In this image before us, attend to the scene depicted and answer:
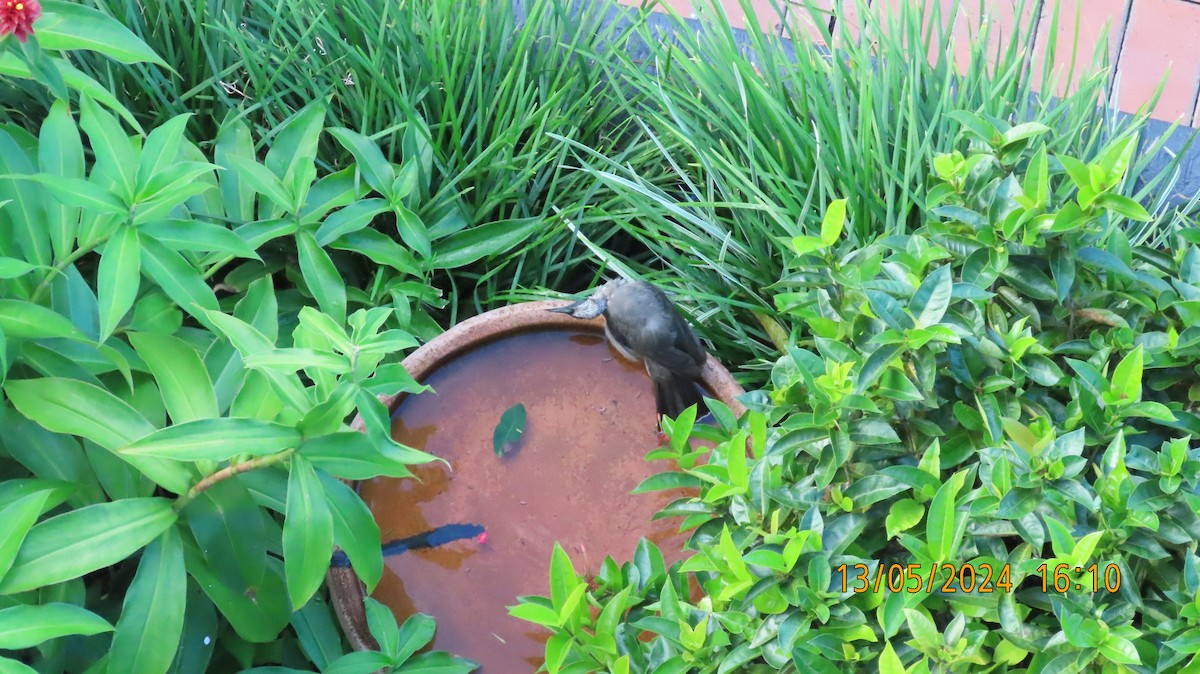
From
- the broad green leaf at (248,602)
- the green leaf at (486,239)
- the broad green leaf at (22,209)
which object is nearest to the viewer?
the broad green leaf at (248,602)

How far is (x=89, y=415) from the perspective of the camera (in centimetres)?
108

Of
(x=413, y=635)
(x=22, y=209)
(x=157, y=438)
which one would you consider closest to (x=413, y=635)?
(x=413, y=635)

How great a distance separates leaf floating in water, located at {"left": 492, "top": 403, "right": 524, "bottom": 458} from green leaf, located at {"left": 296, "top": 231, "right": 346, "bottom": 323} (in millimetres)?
345

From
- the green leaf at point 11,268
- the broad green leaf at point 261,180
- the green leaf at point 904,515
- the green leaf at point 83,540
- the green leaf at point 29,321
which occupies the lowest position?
the green leaf at point 904,515

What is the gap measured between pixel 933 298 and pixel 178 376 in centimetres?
91

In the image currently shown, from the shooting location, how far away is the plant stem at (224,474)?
1.04m

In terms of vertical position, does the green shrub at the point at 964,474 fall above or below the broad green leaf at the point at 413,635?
above

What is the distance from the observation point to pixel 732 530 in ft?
3.54

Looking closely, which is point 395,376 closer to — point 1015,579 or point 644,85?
point 1015,579

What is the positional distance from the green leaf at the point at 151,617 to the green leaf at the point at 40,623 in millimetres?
76

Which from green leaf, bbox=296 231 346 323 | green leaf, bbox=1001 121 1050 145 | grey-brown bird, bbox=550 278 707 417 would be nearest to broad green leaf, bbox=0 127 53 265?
green leaf, bbox=296 231 346 323

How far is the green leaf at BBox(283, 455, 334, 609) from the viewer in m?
0.98
